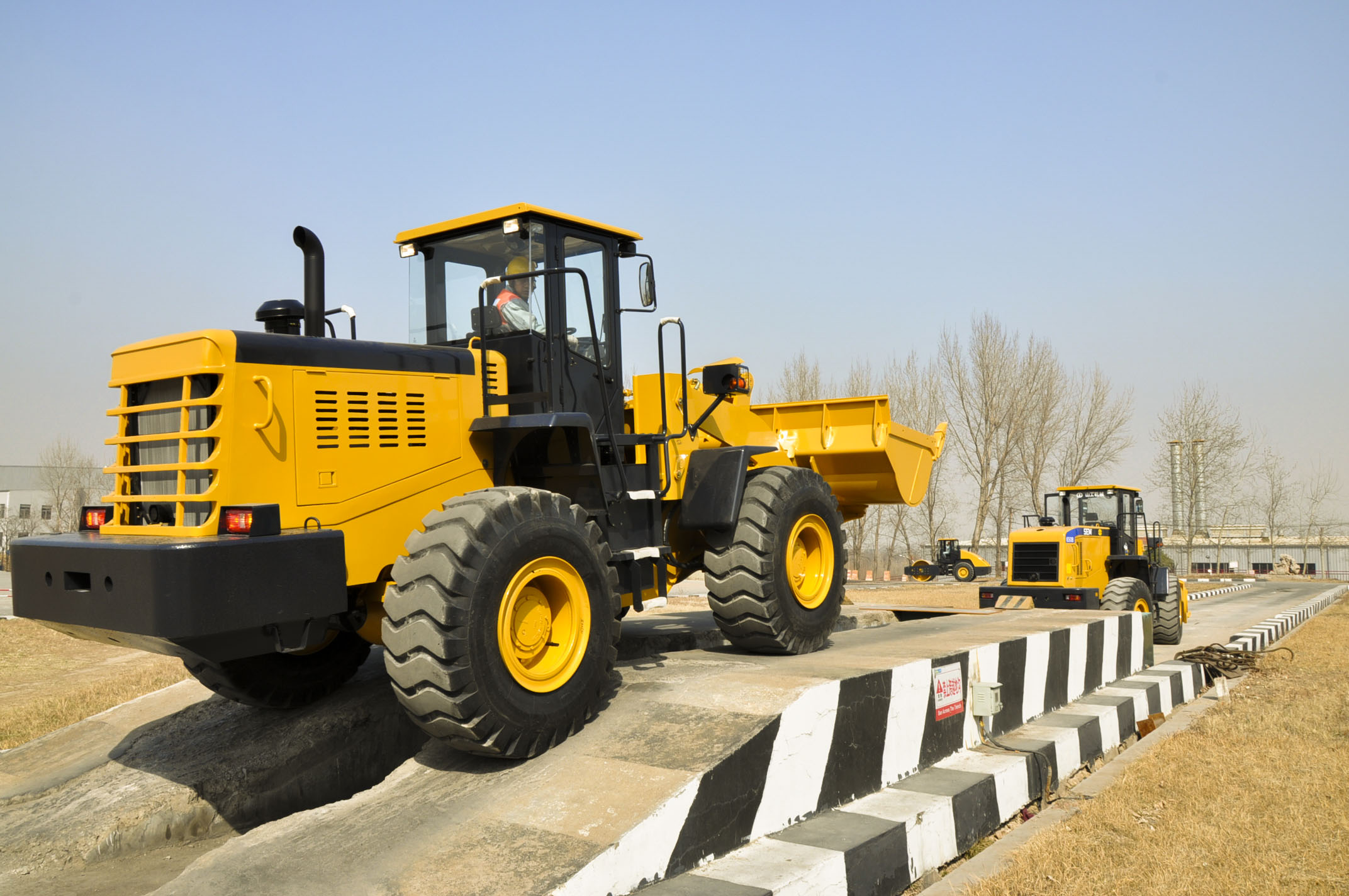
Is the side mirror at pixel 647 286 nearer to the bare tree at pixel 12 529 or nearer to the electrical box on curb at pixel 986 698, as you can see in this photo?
the electrical box on curb at pixel 986 698

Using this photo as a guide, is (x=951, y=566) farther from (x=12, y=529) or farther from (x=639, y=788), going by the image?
(x=12, y=529)

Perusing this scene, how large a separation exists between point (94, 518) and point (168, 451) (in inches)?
27.6

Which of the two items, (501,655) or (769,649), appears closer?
(501,655)

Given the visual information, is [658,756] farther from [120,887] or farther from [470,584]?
[120,887]

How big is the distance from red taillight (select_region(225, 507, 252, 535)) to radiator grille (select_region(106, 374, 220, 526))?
0.18 meters

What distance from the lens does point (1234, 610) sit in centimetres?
2186

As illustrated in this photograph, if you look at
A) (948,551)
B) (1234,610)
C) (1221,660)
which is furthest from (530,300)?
(948,551)

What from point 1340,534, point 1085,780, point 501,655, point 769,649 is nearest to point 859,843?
point 501,655

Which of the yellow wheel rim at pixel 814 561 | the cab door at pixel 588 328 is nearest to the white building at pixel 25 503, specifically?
the cab door at pixel 588 328

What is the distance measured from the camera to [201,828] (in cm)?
546

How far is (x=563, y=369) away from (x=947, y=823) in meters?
3.30

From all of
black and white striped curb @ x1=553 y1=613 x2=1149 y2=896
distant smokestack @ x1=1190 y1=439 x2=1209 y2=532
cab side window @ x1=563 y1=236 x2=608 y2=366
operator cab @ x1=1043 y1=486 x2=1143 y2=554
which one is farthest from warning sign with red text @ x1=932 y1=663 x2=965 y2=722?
distant smokestack @ x1=1190 y1=439 x2=1209 y2=532

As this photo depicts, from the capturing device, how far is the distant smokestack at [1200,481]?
146ft

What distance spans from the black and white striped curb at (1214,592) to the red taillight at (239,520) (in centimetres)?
2719
